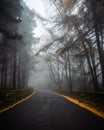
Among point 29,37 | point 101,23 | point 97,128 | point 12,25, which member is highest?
point 29,37

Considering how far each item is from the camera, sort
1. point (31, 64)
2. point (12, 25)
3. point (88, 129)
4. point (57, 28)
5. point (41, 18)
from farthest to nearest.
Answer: point (31, 64) → point (12, 25) → point (41, 18) → point (57, 28) → point (88, 129)

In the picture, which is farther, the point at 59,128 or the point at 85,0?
the point at 85,0

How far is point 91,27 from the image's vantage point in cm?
1212

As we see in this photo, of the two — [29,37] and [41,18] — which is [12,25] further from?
[29,37]

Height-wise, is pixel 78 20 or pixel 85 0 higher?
pixel 85 0

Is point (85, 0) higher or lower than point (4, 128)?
higher

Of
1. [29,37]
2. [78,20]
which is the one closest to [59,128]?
[78,20]

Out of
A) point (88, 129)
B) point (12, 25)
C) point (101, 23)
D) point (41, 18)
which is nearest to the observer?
point (88, 129)

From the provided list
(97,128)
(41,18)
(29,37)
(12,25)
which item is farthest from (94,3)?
(29,37)

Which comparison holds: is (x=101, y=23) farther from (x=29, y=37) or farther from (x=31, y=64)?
(x=31, y=64)

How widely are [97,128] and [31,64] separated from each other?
44142mm

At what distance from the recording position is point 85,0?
11.5 m

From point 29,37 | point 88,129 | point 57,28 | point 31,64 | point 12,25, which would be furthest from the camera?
point 31,64

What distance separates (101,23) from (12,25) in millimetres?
14551
